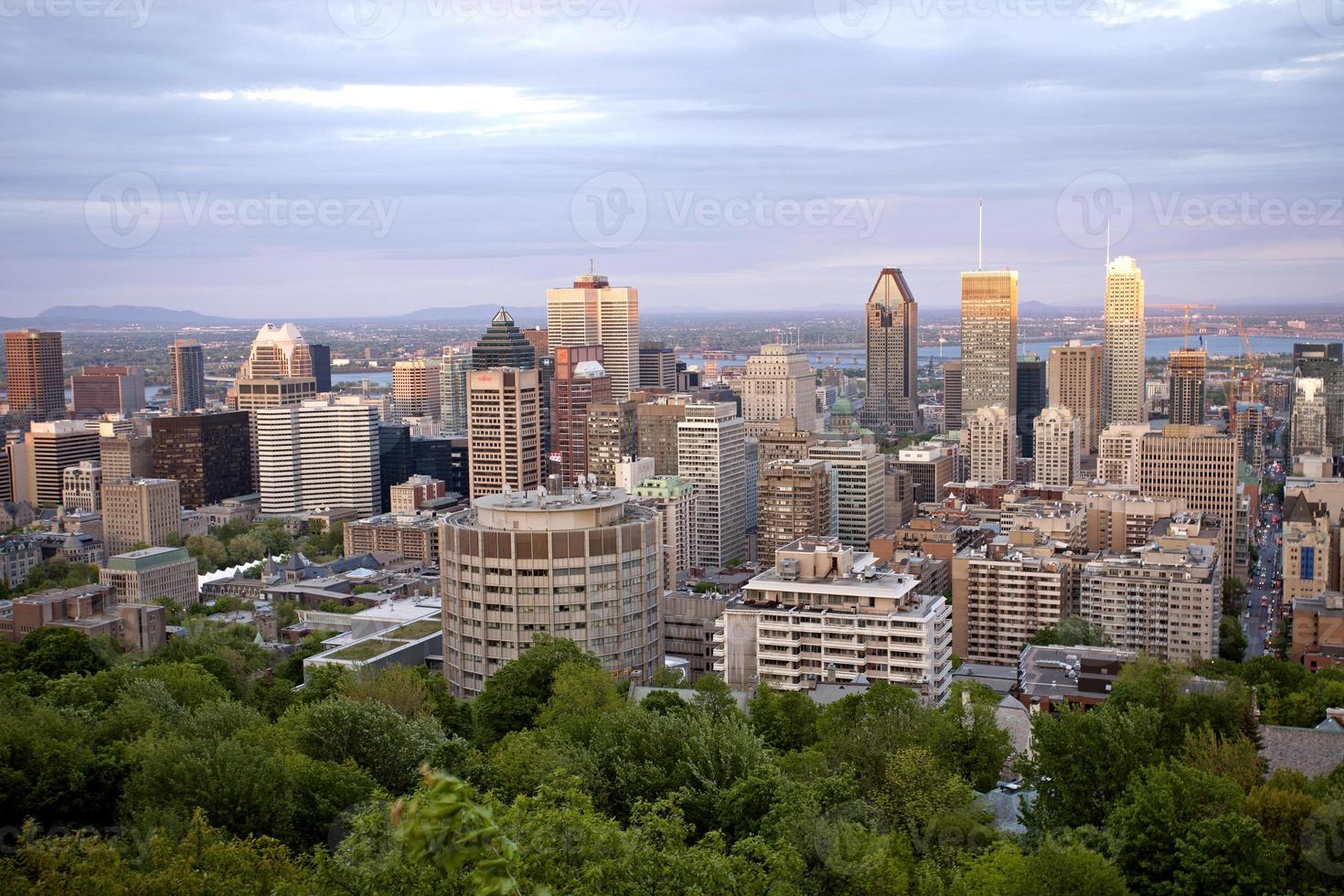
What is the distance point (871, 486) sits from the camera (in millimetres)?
51094

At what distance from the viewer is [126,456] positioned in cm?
6159

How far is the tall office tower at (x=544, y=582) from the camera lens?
2048cm

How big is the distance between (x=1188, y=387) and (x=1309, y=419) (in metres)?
8.99

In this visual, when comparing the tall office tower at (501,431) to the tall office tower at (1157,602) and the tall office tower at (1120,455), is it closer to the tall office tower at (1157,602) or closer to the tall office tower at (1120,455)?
the tall office tower at (1120,455)

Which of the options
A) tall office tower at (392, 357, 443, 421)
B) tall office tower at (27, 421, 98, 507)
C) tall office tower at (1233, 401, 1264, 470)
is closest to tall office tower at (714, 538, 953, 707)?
tall office tower at (1233, 401, 1264, 470)

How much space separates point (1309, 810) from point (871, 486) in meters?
39.4

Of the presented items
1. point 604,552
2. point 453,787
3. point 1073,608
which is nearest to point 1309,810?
point 453,787

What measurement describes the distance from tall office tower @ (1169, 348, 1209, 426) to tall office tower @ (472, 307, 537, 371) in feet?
121

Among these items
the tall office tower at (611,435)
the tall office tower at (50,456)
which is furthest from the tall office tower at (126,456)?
the tall office tower at (611,435)

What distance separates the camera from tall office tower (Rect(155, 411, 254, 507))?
6244 centimetres

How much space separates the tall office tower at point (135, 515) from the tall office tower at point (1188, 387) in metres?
52.2

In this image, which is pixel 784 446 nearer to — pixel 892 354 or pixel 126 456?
pixel 126 456

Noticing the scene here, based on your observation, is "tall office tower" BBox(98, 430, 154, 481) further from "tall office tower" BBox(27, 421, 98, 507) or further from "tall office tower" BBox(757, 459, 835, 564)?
"tall office tower" BBox(757, 459, 835, 564)

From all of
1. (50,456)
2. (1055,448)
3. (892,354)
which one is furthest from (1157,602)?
(892,354)
